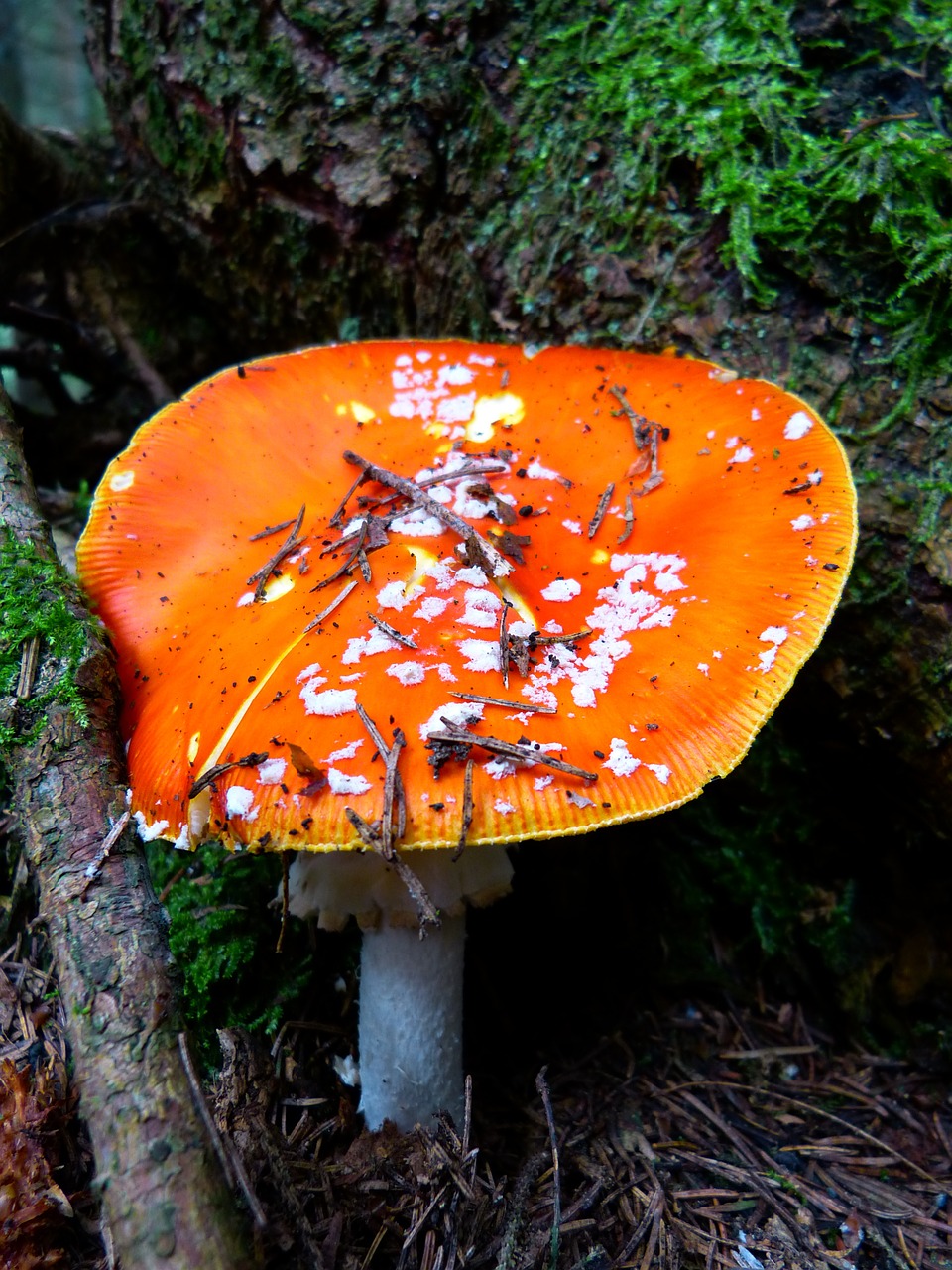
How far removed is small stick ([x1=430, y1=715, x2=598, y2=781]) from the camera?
65.2 inches

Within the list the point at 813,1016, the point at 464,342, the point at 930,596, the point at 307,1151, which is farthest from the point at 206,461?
the point at 813,1016

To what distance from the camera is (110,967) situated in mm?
1554

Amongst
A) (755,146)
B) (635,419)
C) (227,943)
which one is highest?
(755,146)

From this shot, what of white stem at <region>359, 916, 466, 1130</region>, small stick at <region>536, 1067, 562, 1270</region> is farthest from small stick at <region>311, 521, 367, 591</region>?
small stick at <region>536, 1067, 562, 1270</region>

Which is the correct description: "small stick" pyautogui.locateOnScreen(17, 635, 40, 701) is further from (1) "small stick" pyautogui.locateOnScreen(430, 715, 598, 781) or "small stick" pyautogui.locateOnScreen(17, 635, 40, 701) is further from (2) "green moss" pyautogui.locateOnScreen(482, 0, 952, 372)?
(2) "green moss" pyautogui.locateOnScreen(482, 0, 952, 372)

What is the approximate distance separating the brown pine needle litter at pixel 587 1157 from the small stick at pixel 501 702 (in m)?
0.91

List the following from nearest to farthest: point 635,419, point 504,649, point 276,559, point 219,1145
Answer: point 219,1145 < point 504,649 < point 276,559 < point 635,419

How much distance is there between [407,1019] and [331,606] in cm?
121

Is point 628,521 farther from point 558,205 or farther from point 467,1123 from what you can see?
point 467,1123

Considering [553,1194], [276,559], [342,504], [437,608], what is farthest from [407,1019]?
[342,504]

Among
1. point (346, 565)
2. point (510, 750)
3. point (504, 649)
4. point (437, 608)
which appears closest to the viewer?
point (510, 750)

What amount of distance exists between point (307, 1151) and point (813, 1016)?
185 cm

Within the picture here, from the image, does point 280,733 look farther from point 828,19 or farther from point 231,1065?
point 828,19

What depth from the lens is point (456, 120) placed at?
3.13 metres
